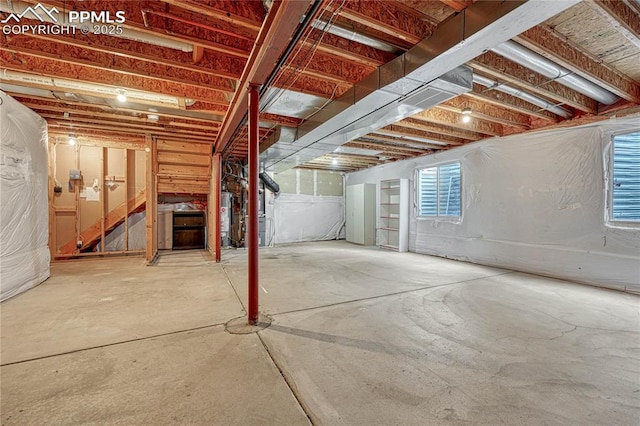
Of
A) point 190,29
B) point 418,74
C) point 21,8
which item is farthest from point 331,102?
point 21,8

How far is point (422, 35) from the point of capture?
2.12 m

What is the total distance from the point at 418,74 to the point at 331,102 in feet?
3.94

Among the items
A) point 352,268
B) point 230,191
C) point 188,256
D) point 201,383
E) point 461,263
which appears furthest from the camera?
point 230,191

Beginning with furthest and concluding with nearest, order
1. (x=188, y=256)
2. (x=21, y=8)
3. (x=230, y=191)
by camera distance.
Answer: (x=230, y=191) → (x=188, y=256) → (x=21, y=8)

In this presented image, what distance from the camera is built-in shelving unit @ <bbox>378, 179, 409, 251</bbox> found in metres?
6.45

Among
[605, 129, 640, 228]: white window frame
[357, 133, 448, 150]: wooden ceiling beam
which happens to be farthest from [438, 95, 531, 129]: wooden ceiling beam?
[357, 133, 448, 150]: wooden ceiling beam

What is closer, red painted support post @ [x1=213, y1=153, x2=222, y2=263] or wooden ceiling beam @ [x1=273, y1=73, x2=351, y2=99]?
wooden ceiling beam @ [x1=273, y1=73, x2=351, y2=99]

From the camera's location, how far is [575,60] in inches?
96.1

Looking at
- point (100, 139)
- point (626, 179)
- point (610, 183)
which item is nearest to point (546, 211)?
point (610, 183)

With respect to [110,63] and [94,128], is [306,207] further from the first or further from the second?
[110,63]

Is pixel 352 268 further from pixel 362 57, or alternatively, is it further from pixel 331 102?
pixel 362 57

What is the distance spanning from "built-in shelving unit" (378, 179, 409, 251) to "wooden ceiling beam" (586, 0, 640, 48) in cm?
446

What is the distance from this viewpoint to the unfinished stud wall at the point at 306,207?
308 inches

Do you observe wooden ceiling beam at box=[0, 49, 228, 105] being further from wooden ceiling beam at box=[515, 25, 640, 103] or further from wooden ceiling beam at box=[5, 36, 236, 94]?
wooden ceiling beam at box=[515, 25, 640, 103]
